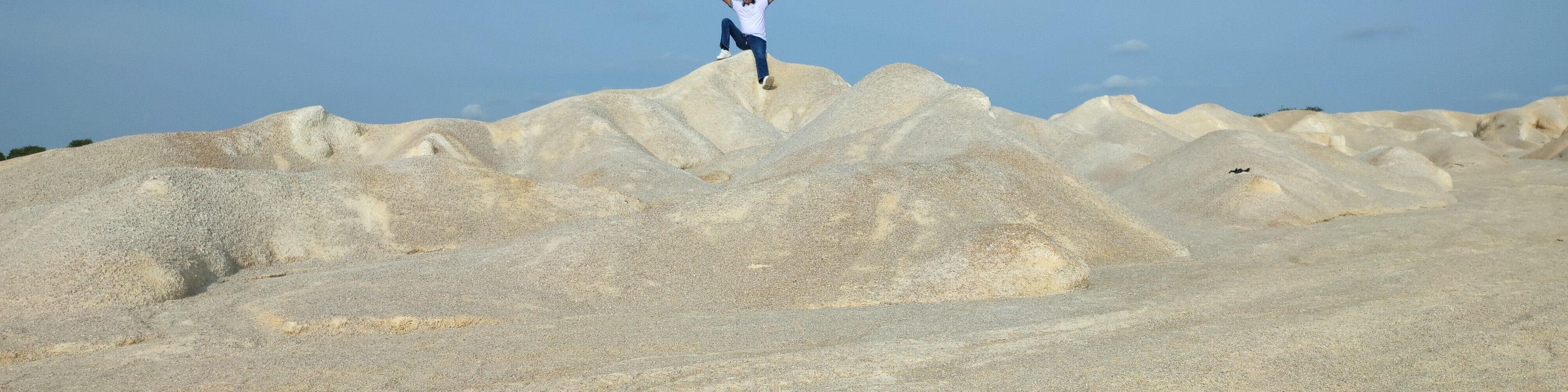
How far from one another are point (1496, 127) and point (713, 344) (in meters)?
39.5

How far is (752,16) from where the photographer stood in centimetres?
1927

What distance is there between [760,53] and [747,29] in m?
1.52

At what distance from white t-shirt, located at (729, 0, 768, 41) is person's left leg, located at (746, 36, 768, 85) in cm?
20

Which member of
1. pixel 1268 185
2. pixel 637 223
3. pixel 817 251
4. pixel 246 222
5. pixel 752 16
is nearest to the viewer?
pixel 817 251

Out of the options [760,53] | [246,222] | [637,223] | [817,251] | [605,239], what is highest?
[760,53]

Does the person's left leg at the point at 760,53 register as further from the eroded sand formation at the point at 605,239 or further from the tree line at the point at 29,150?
the tree line at the point at 29,150

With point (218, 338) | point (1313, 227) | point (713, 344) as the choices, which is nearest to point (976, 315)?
point (713, 344)

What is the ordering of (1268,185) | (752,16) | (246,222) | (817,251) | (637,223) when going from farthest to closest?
1. (752,16)
2. (1268,185)
3. (246,222)
4. (637,223)
5. (817,251)

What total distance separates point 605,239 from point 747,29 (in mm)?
11408

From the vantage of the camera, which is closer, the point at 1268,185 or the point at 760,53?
the point at 1268,185

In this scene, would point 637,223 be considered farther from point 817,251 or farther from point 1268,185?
point 1268,185

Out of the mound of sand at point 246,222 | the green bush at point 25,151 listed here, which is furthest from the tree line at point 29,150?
the mound of sand at point 246,222

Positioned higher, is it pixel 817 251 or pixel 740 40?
pixel 740 40

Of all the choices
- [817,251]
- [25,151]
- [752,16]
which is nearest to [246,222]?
[817,251]
